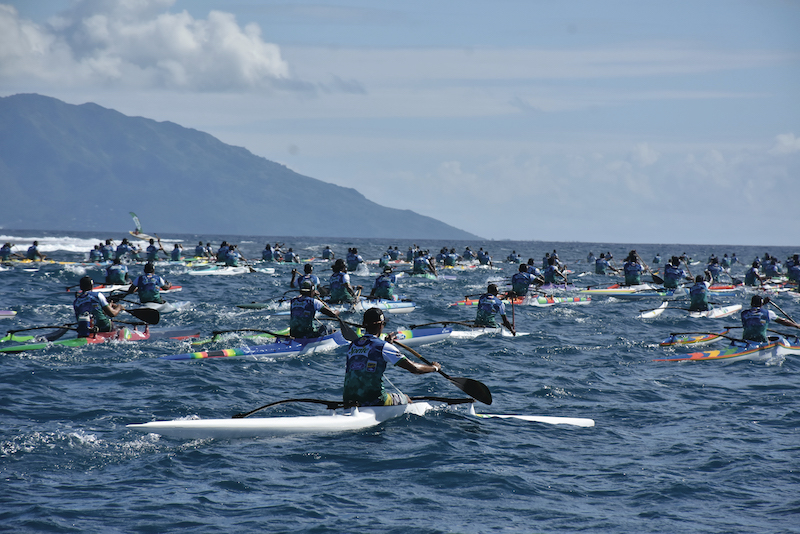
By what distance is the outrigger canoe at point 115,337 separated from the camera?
54.1 feet

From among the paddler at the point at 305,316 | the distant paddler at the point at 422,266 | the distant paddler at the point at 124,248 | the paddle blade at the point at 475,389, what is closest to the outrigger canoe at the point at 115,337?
the paddler at the point at 305,316

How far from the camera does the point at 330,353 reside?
18062mm

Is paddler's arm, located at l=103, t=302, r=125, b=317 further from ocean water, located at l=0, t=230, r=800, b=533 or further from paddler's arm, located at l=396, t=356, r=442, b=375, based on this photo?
paddler's arm, located at l=396, t=356, r=442, b=375

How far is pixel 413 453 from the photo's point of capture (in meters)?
9.84

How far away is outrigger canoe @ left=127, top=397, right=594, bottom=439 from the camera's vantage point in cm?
959

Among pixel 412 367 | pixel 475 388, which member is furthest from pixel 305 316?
pixel 412 367

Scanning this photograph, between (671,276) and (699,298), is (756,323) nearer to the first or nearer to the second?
(699,298)

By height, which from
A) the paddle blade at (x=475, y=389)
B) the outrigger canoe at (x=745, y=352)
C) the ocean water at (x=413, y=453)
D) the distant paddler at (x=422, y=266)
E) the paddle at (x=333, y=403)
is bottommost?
the ocean water at (x=413, y=453)

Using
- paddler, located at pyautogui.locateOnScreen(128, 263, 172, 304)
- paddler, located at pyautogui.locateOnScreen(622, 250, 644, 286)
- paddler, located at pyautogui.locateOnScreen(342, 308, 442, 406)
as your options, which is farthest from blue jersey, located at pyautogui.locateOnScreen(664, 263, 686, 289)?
paddler, located at pyautogui.locateOnScreen(342, 308, 442, 406)

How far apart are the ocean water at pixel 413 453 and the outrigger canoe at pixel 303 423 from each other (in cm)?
15

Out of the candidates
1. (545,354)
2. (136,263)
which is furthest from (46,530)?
(136,263)

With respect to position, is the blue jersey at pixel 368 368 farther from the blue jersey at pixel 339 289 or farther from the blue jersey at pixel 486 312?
the blue jersey at pixel 339 289

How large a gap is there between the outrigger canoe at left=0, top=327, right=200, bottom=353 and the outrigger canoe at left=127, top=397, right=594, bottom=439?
A: 877 cm

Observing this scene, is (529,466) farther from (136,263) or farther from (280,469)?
(136,263)
